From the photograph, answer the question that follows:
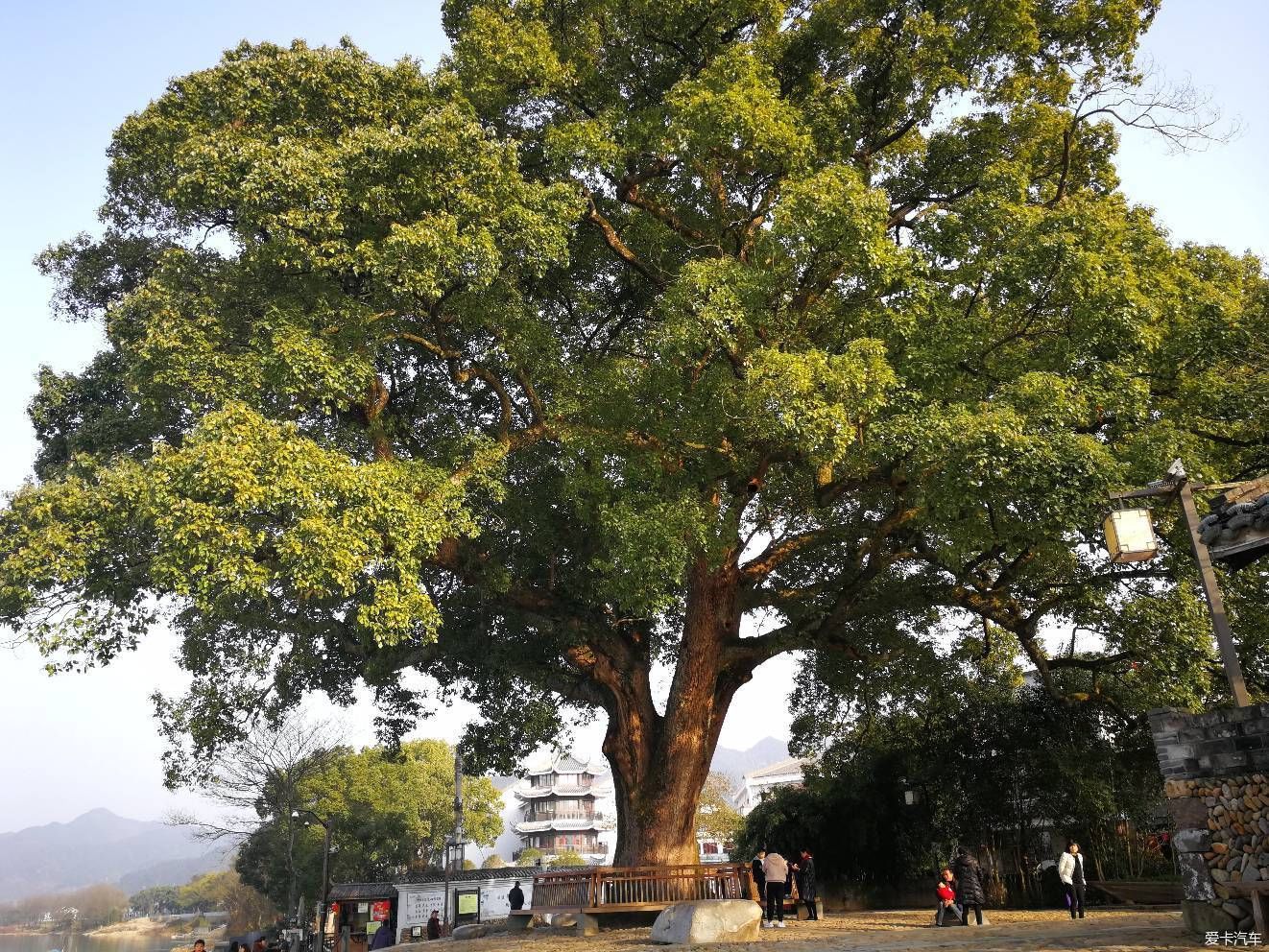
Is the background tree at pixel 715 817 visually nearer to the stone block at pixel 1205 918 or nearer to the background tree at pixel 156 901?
the stone block at pixel 1205 918

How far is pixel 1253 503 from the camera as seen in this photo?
26.3 ft

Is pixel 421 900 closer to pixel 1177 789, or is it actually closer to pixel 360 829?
pixel 360 829

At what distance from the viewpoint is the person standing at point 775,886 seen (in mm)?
14148

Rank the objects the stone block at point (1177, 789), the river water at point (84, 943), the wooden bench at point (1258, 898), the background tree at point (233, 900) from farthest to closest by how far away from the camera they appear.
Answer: the river water at point (84, 943) < the background tree at point (233, 900) < the stone block at point (1177, 789) < the wooden bench at point (1258, 898)

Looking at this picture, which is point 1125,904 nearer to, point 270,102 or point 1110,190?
point 1110,190

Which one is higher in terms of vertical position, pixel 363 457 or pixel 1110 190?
pixel 1110 190

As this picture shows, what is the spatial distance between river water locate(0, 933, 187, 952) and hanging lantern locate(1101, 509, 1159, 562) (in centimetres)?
8180

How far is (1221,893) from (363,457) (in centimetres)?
1194

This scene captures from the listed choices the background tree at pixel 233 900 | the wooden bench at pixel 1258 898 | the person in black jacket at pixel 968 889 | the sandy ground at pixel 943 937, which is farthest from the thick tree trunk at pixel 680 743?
the background tree at pixel 233 900

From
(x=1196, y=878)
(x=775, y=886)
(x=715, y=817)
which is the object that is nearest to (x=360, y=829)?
(x=715, y=817)

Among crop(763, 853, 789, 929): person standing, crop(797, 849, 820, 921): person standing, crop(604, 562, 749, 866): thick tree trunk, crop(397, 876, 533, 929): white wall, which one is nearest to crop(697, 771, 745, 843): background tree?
crop(397, 876, 533, 929): white wall

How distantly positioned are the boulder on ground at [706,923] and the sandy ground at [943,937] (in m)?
0.25

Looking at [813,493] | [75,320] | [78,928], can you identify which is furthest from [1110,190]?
[78,928]

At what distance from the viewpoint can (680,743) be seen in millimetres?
15086
